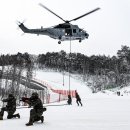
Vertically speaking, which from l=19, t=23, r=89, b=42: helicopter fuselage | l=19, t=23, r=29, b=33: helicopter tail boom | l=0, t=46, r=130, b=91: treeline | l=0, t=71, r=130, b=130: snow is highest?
l=0, t=46, r=130, b=91: treeline

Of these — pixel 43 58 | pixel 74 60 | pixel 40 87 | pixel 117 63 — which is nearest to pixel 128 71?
pixel 117 63

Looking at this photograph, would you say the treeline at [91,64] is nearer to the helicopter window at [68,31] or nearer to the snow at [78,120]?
the helicopter window at [68,31]

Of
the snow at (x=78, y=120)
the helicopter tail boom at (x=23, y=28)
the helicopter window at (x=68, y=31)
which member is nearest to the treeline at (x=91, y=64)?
the helicopter tail boom at (x=23, y=28)

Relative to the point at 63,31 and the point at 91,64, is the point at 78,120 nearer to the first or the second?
the point at 63,31

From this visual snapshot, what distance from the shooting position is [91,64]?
571 feet

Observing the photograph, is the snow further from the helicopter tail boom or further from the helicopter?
the helicopter tail boom

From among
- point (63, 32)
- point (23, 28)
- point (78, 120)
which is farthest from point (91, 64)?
point (78, 120)

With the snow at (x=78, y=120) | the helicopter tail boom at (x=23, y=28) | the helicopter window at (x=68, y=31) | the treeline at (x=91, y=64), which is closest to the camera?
the snow at (x=78, y=120)

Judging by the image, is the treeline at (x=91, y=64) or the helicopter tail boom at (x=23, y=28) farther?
the treeline at (x=91, y=64)

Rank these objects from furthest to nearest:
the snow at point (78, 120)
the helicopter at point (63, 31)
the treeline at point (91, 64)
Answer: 1. the treeline at point (91, 64)
2. the helicopter at point (63, 31)
3. the snow at point (78, 120)

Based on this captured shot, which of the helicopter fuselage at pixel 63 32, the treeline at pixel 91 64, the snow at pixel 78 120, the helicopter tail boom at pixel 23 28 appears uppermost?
the treeline at pixel 91 64

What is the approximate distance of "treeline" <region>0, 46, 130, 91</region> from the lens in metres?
154

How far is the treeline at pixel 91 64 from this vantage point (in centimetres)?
15424

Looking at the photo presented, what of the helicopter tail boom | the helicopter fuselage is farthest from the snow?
the helicopter tail boom
